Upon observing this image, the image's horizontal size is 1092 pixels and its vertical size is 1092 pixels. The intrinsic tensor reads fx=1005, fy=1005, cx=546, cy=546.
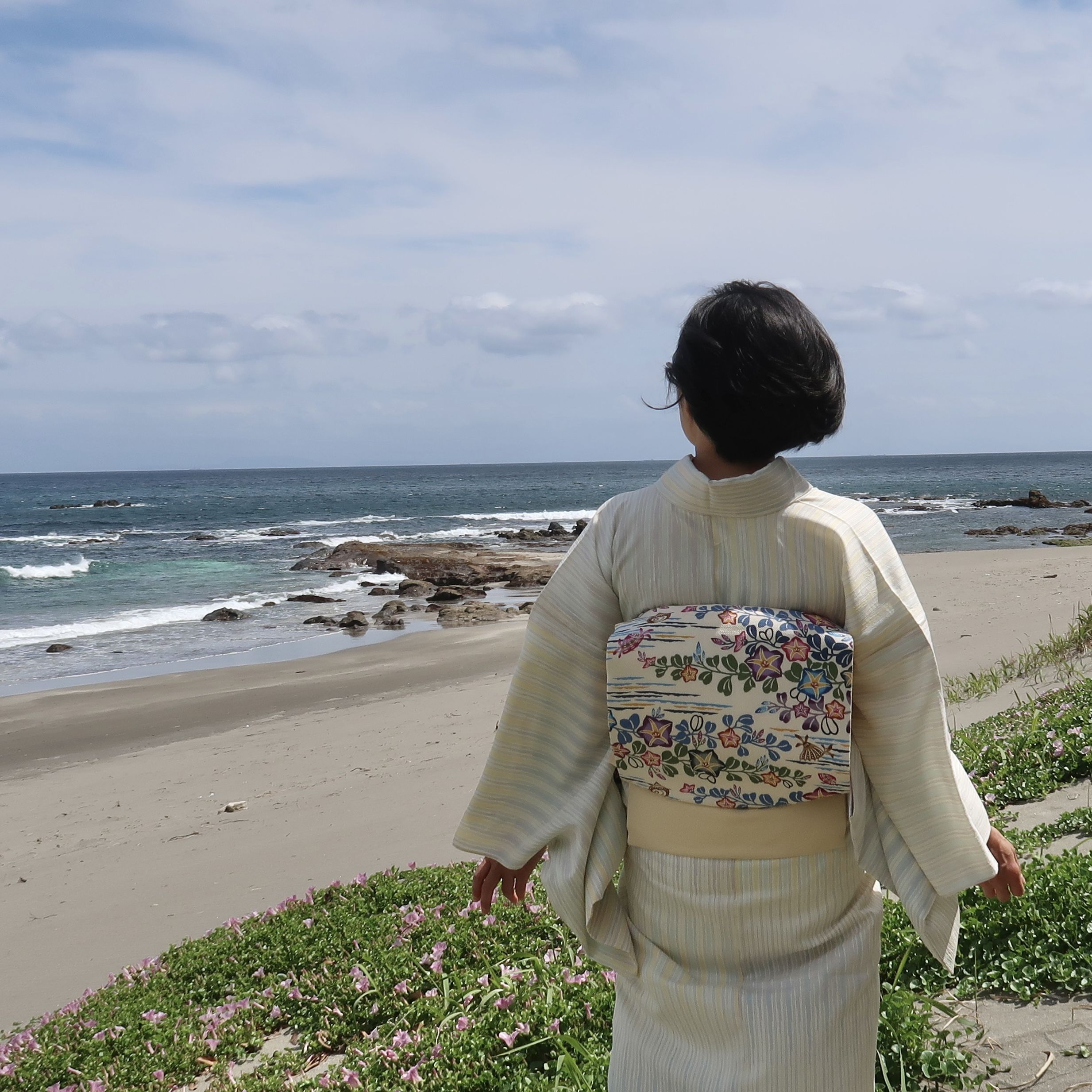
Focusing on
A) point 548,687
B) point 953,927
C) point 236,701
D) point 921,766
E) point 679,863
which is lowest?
point 236,701

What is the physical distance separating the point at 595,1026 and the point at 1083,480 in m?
81.0

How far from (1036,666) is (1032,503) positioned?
40.2 metres

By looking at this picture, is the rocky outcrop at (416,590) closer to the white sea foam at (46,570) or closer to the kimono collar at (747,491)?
the white sea foam at (46,570)

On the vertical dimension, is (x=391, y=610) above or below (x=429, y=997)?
below

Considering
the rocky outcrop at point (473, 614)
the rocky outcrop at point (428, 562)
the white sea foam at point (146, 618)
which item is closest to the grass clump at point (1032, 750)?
the rocky outcrop at point (473, 614)

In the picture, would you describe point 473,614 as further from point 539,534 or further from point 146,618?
point 539,534

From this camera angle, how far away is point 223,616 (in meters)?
18.8

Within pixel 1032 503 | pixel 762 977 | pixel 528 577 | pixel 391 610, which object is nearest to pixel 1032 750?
pixel 762 977

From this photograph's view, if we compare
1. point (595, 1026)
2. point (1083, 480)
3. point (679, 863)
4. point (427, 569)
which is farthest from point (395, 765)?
point (1083, 480)

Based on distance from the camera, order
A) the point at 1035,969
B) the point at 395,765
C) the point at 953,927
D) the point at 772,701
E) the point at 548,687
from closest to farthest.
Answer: the point at 772,701 < the point at 953,927 < the point at 548,687 < the point at 1035,969 < the point at 395,765

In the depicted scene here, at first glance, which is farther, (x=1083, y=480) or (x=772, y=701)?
(x=1083, y=480)

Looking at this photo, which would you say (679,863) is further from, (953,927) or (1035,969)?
(1035,969)

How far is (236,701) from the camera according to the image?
11.4 m

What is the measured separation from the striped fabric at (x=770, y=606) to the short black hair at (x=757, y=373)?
75 millimetres
